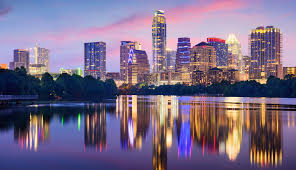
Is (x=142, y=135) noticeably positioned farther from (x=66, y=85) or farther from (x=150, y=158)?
(x=66, y=85)

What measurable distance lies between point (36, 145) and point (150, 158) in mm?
10488

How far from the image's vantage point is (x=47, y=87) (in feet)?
468

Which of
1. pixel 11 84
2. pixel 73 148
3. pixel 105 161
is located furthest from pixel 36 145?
pixel 11 84

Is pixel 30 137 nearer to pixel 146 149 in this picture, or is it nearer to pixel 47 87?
pixel 146 149

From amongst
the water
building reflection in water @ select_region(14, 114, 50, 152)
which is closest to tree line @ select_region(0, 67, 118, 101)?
building reflection in water @ select_region(14, 114, 50, 152)

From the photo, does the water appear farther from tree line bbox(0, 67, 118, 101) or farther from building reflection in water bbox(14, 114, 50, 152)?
tree line bbox(0, 67, 118, 101)

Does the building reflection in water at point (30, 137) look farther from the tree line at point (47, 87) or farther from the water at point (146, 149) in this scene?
the tree line at point (47, 87)

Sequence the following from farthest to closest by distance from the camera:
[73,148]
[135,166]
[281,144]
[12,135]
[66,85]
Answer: [66,85] < [12,135] < [281,144] < [73,148] < [135,166]

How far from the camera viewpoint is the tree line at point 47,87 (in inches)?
4281

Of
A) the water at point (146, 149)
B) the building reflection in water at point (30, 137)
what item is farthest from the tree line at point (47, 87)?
the water at point (146, 149)

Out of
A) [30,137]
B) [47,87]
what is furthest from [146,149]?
[47,87]

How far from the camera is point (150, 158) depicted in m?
23.1

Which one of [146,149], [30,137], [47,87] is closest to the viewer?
[146,149]

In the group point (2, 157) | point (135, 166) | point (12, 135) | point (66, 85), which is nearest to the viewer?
point (135, 166)
